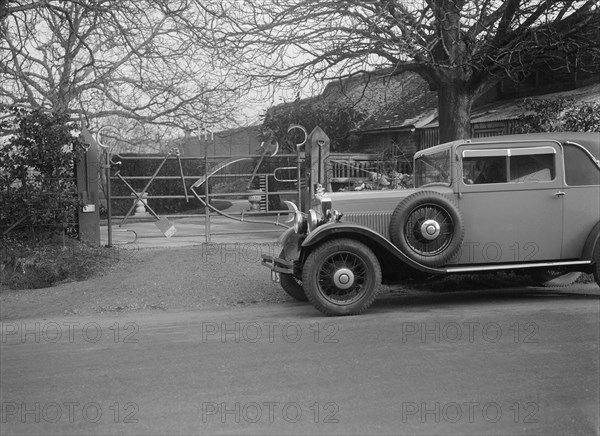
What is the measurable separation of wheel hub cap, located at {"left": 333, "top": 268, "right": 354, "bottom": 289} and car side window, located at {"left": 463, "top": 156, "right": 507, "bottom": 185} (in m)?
1.93

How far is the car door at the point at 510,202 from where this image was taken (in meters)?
7.96

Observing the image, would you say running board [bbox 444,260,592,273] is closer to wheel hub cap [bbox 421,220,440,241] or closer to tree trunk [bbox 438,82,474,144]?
wheel hub cap [bbox 421,220,440,241]

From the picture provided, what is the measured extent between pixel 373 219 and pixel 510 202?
5.47 ft

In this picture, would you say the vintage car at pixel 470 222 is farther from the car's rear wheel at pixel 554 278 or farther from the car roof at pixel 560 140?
the car's rear wheel at pixel 554 278

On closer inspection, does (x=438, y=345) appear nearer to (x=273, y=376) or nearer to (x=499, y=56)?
(x=273, y=376)

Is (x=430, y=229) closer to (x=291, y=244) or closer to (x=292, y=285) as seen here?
(x=291, y=244)

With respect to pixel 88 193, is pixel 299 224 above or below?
below

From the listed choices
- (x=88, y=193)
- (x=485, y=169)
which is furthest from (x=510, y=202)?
(x=88, y=193)

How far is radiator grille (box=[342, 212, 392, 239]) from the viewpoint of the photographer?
7.94m

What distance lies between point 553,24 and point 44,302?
33.2 ft

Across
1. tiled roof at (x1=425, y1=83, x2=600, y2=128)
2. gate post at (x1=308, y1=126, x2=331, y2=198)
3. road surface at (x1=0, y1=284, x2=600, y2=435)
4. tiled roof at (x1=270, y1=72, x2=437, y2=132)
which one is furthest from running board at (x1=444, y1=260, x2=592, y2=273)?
tiled roof at (x1=270, y1=72, x2=437, y2=132)

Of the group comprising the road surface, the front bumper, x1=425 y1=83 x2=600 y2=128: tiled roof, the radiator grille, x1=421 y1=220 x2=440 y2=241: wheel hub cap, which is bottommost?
the road surface

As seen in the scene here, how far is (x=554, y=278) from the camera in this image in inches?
367

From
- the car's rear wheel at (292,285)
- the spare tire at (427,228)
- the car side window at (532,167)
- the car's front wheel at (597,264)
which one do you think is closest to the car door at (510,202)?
the car side window at (532,167)
